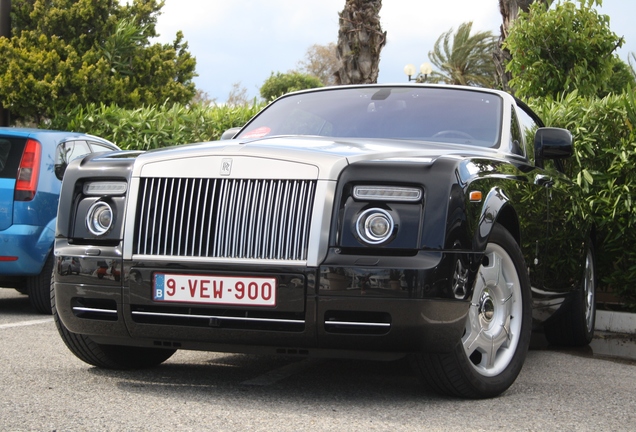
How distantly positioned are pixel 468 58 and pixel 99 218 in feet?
158

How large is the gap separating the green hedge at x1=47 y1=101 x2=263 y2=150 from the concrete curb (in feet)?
21.9

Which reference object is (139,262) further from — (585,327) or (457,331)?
(585,327)

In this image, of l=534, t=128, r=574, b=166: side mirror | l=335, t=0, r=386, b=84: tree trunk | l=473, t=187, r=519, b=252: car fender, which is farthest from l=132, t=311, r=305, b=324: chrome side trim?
l=335, t=0, r=386, b=84: tree trunk

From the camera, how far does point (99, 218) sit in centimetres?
446

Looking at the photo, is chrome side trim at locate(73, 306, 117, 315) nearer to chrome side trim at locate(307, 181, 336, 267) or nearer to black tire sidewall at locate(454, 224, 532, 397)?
chrome side trim at locate(307, 181, 336, 267)

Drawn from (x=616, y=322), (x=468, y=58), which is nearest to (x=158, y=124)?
(x=616, y=322)

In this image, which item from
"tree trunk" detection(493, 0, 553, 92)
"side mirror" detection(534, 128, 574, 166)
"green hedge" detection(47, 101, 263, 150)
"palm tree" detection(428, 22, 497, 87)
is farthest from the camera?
"palm tree" detection(428, 22, 497, 87)

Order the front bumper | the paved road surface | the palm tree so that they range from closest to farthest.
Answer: the paved road surface
the front bumper
the palm tree

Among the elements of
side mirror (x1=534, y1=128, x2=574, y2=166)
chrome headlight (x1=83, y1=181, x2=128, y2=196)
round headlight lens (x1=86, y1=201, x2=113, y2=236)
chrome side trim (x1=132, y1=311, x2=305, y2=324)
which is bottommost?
chrome side trim (x1=132, y1=311, x2=305, y2=324)

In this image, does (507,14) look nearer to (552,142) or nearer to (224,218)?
(552,142)

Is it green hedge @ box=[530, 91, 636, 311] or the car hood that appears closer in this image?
the car hood

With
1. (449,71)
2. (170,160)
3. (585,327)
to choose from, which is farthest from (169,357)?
(449,71)

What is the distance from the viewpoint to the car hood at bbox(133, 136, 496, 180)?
13.5ft

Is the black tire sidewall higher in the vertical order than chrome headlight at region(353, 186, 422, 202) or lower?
lower
